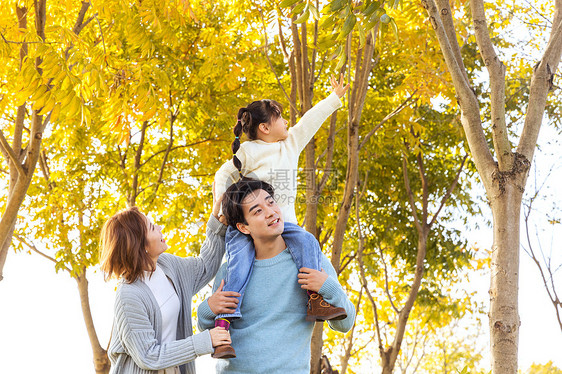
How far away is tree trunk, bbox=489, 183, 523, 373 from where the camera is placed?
9.47ft

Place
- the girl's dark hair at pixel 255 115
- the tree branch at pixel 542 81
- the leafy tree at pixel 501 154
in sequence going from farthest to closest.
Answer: the tree branch at pixel 542 81 → the leafy tree at pixel 501 154 → the girl's dark hair at pixel 255 115

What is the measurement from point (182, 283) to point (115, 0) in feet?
9.29

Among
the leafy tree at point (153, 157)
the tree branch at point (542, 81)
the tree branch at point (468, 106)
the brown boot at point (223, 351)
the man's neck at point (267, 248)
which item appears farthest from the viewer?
the leafy tree at point (153, 157)

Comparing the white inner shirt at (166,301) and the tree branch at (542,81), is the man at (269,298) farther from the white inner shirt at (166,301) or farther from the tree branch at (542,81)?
the tree branch at (542,81)

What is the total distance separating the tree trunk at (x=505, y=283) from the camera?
114 inches

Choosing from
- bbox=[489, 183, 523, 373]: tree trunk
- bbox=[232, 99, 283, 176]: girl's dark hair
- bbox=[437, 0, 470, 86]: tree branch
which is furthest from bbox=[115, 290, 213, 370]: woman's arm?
bbox=[437, 0, 470, 86]: tree branch

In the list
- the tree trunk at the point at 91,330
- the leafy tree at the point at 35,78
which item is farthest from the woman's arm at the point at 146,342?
the tree trunk at the point at 91,330

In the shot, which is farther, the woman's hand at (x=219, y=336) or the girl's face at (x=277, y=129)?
the girl's face at (x=277, y=129)

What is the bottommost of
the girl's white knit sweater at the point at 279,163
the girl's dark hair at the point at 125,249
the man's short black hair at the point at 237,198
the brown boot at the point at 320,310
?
the brown boot at the point at 320,310

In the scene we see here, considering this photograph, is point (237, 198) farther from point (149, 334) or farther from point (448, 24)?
point (448, 24)

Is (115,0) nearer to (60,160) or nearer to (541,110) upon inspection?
(541,110)

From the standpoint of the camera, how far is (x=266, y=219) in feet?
7.29

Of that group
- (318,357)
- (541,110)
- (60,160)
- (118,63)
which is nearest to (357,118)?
(541,110)

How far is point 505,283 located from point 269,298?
1414mm
